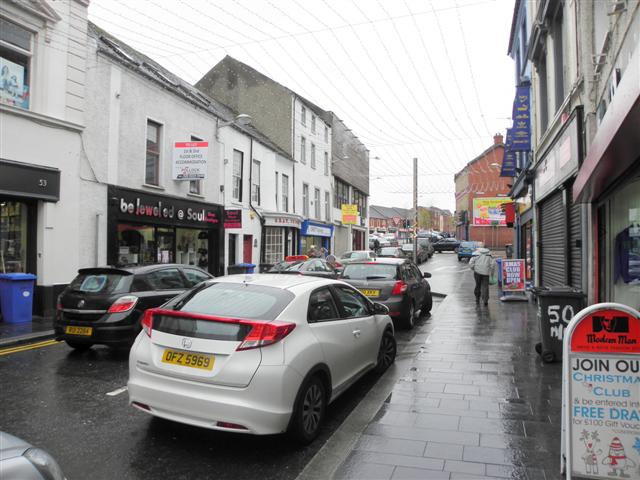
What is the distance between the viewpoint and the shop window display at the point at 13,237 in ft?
35.3

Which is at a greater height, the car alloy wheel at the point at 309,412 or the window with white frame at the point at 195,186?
the window with white frame at the point at 195,186

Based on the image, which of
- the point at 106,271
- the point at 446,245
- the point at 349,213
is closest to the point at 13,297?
the point at 106,271

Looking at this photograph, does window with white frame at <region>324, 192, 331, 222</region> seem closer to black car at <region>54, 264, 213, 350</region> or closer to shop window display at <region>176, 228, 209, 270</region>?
shop window display at <region>176, 228, 209, 270</region>

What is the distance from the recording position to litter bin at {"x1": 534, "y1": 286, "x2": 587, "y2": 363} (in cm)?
647

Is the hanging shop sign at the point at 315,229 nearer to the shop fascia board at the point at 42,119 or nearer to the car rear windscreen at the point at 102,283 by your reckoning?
the shop fascia board at the point at 42,119

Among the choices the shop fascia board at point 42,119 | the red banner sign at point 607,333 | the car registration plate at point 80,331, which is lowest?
the car registration plate at point 80,331

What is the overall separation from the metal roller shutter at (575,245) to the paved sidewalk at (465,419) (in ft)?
7.85

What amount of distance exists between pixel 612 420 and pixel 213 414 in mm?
2927

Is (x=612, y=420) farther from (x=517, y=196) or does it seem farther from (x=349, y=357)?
(x=517, y=196)

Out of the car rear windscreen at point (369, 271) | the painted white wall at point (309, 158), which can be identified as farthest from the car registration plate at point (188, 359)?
the painted white wall at point (309, 158)

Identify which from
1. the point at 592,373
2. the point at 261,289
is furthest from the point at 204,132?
the point at 592,373

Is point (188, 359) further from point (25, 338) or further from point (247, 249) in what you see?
point (247, 249)

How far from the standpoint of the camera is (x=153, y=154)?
16.0m

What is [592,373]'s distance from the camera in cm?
321
